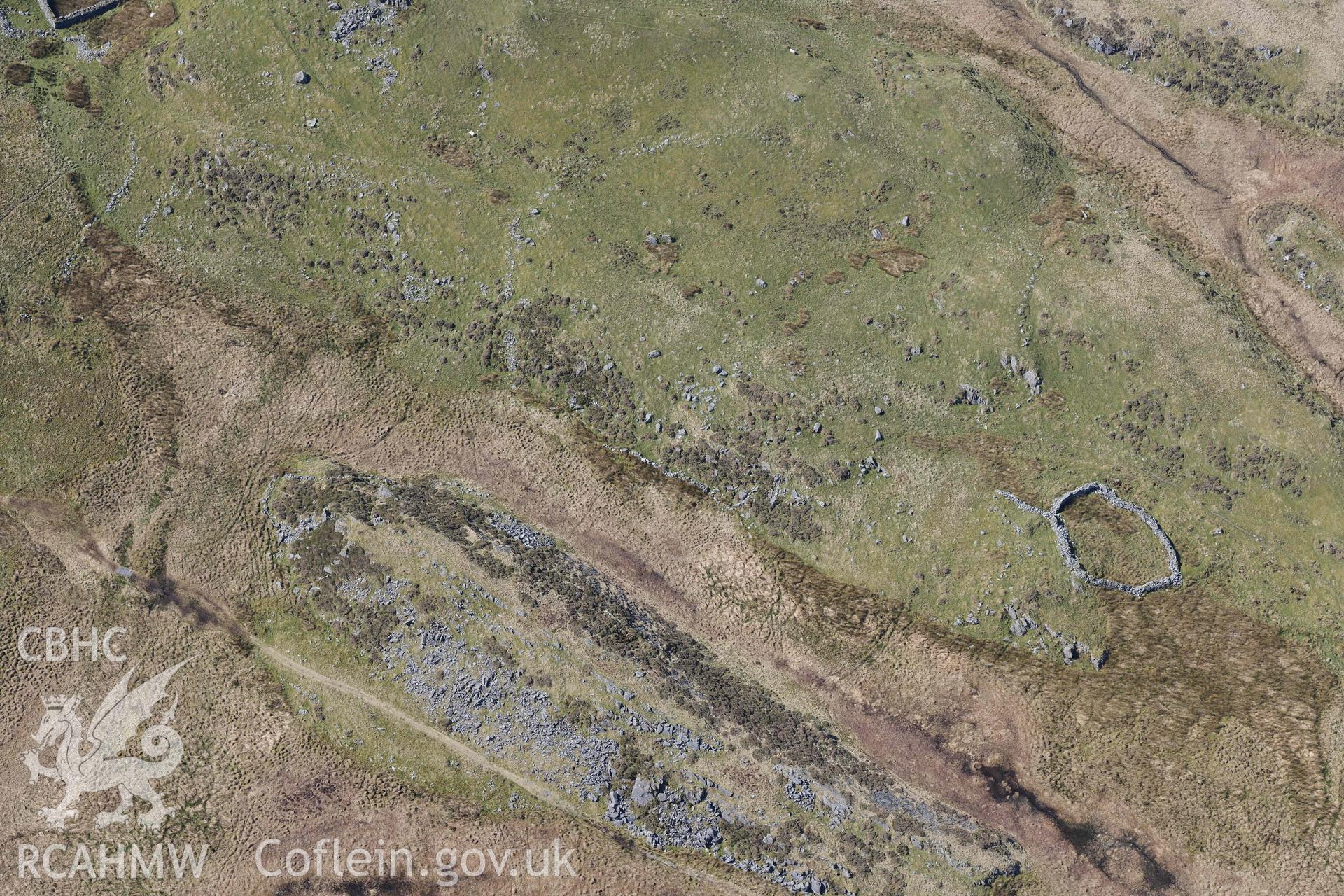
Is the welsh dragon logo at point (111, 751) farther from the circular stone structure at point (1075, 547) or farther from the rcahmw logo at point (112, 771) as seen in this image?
the circular stone structure at point (1075, 547)

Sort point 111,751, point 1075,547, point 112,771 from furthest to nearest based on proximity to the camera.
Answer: point 1075,547
point 111,751
point 112,771

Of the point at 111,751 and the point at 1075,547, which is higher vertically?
the point at 111,751

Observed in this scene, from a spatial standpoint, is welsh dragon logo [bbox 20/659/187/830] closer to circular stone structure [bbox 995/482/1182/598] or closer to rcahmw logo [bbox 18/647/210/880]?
rcahmw logo [bbox 18/647/210/880]

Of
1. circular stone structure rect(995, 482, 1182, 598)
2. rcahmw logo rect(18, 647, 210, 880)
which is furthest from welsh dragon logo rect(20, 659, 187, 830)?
circular stone structure rect(995, 482, 1182, 598)

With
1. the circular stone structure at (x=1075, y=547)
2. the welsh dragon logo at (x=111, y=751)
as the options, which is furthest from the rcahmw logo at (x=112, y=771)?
the circular stone structure at (x=1075, y=547)

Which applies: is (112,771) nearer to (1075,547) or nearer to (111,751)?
(111,751)

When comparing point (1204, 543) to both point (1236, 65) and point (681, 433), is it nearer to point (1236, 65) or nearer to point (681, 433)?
point (681, 433)

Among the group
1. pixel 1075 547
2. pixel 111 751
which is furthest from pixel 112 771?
pixel 1075 547
